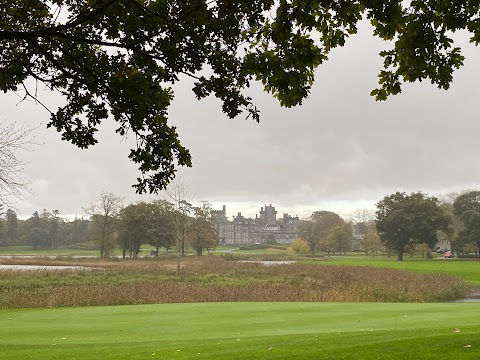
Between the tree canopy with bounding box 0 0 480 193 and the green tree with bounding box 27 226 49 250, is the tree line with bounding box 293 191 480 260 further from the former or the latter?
the green tree with bounding box 27 226 49 250

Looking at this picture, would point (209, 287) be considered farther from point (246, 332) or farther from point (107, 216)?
point (107, 216)

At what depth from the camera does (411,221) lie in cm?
7331

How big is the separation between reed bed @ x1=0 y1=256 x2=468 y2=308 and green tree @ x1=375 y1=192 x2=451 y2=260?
3650 centimetres

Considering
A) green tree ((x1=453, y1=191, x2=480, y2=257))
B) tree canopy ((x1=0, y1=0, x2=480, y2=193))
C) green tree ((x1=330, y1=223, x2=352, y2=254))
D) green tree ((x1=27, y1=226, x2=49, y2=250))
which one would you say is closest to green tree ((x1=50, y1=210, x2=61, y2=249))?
green tree ((x1=27, y1=226, x2=49, y2=250))

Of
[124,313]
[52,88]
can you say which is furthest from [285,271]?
[52,88]

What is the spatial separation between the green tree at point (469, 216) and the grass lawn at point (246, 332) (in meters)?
66.9

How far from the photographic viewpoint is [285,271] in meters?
42.2

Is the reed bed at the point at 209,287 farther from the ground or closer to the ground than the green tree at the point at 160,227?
closer to the ground

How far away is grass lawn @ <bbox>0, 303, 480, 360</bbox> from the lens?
8241 mm

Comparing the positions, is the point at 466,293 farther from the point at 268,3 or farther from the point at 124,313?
the point at 268,3

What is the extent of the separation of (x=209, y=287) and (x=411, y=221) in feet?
179

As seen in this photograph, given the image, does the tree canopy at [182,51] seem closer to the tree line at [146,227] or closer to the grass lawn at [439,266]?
the grass lawn at [439,266]

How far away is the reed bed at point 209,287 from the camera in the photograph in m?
21.8

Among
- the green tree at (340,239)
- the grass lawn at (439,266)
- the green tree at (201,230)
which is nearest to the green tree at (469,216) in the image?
the grass lawn at (439,266)
